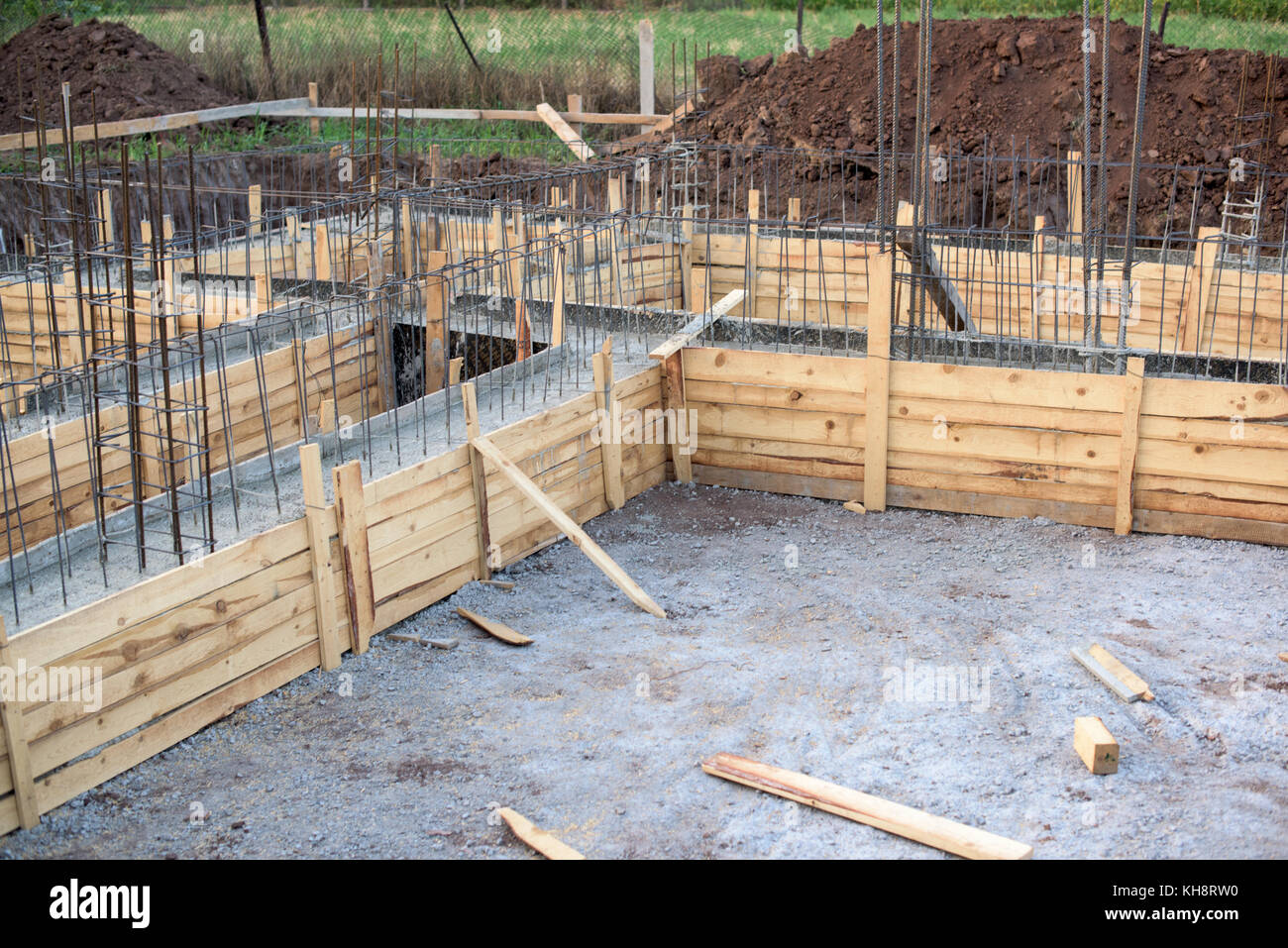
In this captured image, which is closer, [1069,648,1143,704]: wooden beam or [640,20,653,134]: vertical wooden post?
[1069,648,1143,704]: wooden beam

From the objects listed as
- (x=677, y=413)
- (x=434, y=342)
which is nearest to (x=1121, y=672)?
(x=677, y=413)

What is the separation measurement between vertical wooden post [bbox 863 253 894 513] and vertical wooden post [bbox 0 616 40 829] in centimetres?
570

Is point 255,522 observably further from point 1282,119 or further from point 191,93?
point 191,93

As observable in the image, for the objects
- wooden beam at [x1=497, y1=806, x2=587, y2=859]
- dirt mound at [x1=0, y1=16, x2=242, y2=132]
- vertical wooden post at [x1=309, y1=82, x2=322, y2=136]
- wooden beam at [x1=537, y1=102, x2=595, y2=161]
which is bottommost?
wooden beam at [x1=497, y1=806, x2=587, y2=859]

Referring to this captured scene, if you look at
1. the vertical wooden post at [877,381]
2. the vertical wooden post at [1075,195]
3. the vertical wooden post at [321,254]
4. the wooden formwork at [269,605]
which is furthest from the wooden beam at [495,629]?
the vertical wooden post at [1075,195]

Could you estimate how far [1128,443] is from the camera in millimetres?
8195

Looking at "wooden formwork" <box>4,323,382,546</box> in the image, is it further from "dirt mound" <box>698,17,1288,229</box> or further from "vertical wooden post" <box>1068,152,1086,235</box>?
"vertical wooden post" <box>1068,152,1086,235</box>

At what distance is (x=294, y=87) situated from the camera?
2172 cm

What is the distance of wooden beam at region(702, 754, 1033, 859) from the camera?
5.05 meters

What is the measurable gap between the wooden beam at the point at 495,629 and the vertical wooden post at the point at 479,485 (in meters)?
0.49

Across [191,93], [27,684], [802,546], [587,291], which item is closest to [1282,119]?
[587,291]

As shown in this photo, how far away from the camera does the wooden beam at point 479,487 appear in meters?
7.52

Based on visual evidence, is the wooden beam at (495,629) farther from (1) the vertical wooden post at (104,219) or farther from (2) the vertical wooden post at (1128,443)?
(1) the vertical wooden post at (104,219)

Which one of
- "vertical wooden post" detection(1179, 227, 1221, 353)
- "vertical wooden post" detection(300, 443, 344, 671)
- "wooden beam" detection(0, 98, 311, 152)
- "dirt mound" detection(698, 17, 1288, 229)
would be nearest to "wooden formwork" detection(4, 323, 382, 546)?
"vertical wooden post" detection(300, 443, 344, 671)
